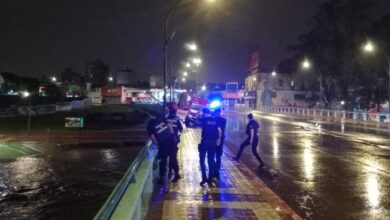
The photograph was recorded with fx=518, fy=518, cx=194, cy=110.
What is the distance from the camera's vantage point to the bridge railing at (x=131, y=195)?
5.29 metres

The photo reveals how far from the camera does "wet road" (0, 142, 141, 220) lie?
11.2 metres

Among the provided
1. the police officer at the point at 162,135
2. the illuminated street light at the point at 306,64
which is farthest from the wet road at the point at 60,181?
the illuminated street light at the point at 306,64

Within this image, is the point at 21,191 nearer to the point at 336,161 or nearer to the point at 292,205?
the point at 292,205

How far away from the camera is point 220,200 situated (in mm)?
10234

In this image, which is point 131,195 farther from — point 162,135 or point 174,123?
point 174,123

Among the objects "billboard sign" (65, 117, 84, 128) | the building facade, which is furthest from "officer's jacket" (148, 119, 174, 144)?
the building facade

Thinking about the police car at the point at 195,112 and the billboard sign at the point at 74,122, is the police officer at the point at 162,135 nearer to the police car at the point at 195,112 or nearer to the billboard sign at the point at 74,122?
the billboard sign at the point at 74,122

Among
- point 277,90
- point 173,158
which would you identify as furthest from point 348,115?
point 277,90

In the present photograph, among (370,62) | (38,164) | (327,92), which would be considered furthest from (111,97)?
(38,164)

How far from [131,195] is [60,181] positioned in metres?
8.58

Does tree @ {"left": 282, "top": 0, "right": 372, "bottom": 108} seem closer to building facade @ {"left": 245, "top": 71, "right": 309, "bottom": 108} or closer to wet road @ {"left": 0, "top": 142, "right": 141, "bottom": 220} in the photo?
building facade @ {"left": 245, "top": 71, "right": 309, "bottom": 108}

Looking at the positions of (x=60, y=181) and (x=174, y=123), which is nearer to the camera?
(x=174, y=123)

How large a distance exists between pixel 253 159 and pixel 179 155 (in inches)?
105

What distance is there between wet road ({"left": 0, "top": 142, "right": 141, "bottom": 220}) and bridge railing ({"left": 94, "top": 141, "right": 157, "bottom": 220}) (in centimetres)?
158
